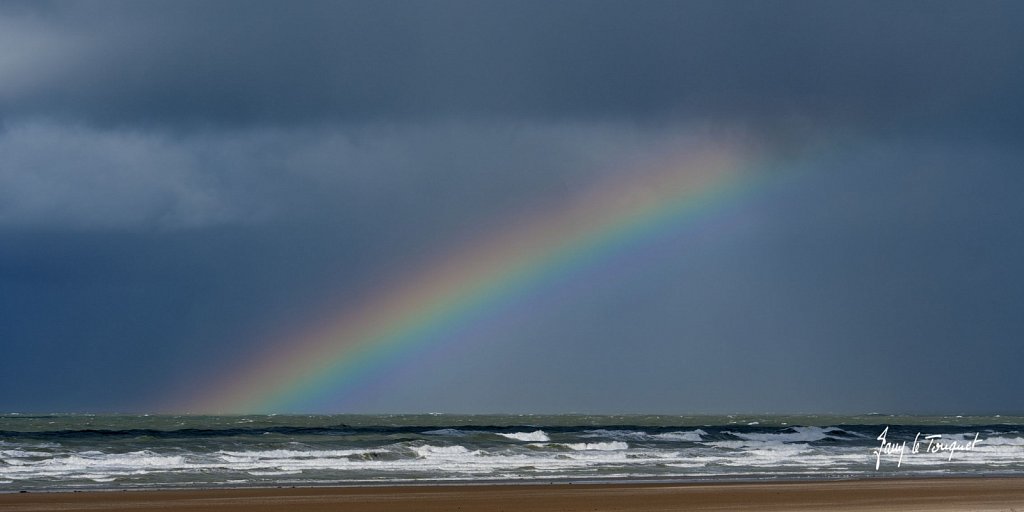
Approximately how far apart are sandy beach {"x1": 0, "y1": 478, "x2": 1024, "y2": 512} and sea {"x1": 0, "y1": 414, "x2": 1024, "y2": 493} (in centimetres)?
299

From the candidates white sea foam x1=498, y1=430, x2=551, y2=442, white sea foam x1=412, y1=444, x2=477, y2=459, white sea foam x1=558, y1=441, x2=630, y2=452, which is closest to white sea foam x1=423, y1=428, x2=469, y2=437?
white sea foam x1=498, y1=430, x2=551, y2=442

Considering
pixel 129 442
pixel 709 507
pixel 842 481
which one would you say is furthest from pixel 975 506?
pixel 129 442

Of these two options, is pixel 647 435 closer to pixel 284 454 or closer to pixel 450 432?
pixel 450 432

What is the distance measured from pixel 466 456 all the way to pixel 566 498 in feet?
66.0

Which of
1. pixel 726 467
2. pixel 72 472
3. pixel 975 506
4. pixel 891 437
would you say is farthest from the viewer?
pixel 891 437

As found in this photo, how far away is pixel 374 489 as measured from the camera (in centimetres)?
2869

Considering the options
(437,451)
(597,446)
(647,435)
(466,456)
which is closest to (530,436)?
(597,446)

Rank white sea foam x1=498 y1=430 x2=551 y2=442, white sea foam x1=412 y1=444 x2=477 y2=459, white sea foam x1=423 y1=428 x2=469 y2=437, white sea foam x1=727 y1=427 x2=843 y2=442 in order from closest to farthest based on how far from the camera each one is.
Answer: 1. white sea foam x1=412 y1=444 x2=477 y2=459
2. white sea foam x1=498 y1=430 x2=551 y2=442
3. white sea foam x1=423 y1=428 x2=469 y2=437
4. white sea foam x1=727 y1=427 x2=843 y2=442

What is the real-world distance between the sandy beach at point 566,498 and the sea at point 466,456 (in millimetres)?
2986

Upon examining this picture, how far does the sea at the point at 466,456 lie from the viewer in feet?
112

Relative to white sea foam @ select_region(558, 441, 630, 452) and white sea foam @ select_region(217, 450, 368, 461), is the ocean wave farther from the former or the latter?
white sea foam @ select_region(217, 450, 368, 461)

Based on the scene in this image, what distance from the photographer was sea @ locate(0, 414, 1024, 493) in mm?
34125

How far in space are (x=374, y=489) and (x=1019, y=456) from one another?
33.0 metres

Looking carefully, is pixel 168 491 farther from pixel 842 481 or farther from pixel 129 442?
pixel 129 442
